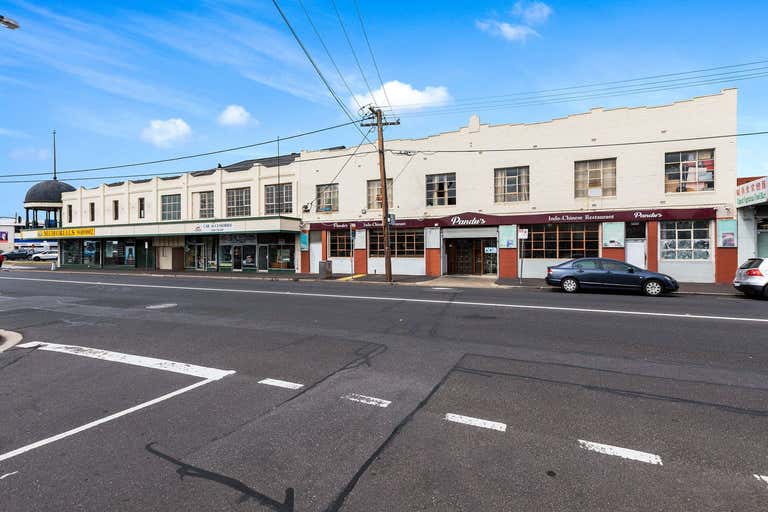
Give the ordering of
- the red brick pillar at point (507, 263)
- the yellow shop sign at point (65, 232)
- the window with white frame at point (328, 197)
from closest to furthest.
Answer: the red brick pillar at point (507, 263) < the window with white frame at point (328, 197) < the yellow shop sign at point (65, 232)

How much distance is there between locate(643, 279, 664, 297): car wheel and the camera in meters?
15.7

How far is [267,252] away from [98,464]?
1099 inches

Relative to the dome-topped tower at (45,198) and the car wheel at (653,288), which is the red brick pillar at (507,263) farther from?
the dome-topped tower at (45,198)

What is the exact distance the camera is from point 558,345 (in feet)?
23.7

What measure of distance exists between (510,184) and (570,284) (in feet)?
29.3

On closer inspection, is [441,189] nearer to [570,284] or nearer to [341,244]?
[341,244]

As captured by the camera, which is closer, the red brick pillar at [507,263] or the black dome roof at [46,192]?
the red brick pillar at [507,263]

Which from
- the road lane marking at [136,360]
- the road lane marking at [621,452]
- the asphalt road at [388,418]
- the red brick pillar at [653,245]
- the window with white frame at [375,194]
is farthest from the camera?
the window with white frame at [375,194]

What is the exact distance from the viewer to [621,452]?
3.47m

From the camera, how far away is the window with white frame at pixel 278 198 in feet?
99.6

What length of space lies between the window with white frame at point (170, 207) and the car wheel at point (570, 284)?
29989 mm

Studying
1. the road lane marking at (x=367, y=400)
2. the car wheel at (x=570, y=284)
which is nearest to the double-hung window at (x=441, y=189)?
the car wheel at (x=570, y=284)

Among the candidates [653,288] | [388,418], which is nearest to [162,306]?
[388,418]

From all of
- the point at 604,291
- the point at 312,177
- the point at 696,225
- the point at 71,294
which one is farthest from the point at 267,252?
the point at 696,225
